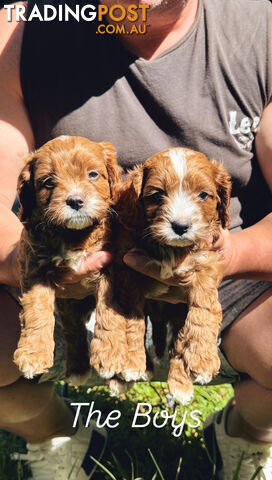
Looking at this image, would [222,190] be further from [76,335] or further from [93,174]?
[76,335]

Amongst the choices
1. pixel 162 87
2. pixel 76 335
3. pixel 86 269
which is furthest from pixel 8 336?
pixel 162 87

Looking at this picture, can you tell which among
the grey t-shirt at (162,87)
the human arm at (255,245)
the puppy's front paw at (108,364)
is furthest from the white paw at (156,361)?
the grey t-shirt at (162,87)

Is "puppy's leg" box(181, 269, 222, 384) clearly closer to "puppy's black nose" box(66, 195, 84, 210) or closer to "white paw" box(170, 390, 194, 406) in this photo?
"white paw" box(170, 390, 194, 406)

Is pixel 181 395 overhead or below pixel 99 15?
below

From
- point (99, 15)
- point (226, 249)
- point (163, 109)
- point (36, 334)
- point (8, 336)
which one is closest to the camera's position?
point (36, 334)

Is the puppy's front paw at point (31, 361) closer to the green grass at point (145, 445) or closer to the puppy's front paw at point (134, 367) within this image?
the puppy's front paw at point (134, 367)

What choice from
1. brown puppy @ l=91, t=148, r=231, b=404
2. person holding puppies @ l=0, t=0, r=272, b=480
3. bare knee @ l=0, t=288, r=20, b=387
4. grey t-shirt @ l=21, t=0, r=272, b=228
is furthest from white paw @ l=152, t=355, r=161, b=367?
grey t-shirt @ l=21, t=0, r=272, b=228
